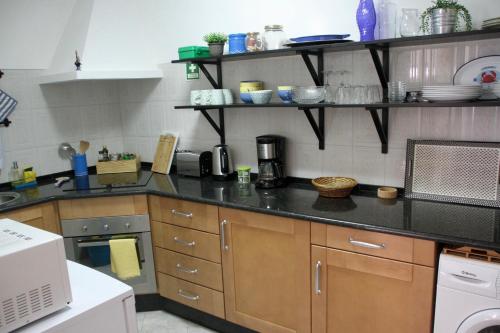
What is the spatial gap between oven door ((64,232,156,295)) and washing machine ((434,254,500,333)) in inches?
71.2

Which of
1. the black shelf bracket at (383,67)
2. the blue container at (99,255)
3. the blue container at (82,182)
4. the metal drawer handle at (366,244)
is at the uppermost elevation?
the black shelf bracket at (383,67)

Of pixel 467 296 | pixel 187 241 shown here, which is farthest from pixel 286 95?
pixel 467 296

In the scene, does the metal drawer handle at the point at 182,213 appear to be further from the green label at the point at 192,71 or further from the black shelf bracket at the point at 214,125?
the green label at the point at 192,71

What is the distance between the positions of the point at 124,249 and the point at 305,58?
5.29ft

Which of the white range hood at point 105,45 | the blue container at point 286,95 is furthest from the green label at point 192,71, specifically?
the blue container at point 286,95

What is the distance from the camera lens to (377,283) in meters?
1.89

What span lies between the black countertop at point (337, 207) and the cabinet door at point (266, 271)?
9cm

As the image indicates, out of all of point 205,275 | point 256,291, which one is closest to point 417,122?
point 256,291

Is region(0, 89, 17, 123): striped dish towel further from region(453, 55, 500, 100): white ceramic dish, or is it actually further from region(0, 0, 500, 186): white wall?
region(453, 55, 500, 100): white ceramic dish

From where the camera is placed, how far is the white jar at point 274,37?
96.4 inches

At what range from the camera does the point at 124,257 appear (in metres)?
2.67

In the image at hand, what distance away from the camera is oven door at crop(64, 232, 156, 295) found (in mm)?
2746

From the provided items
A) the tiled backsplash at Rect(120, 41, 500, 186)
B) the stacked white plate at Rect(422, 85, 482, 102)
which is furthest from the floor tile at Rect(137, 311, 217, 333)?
the stacked white plate at Rect(422, 85, 482, 102)

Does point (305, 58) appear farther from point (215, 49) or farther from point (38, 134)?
point (38, 134)
